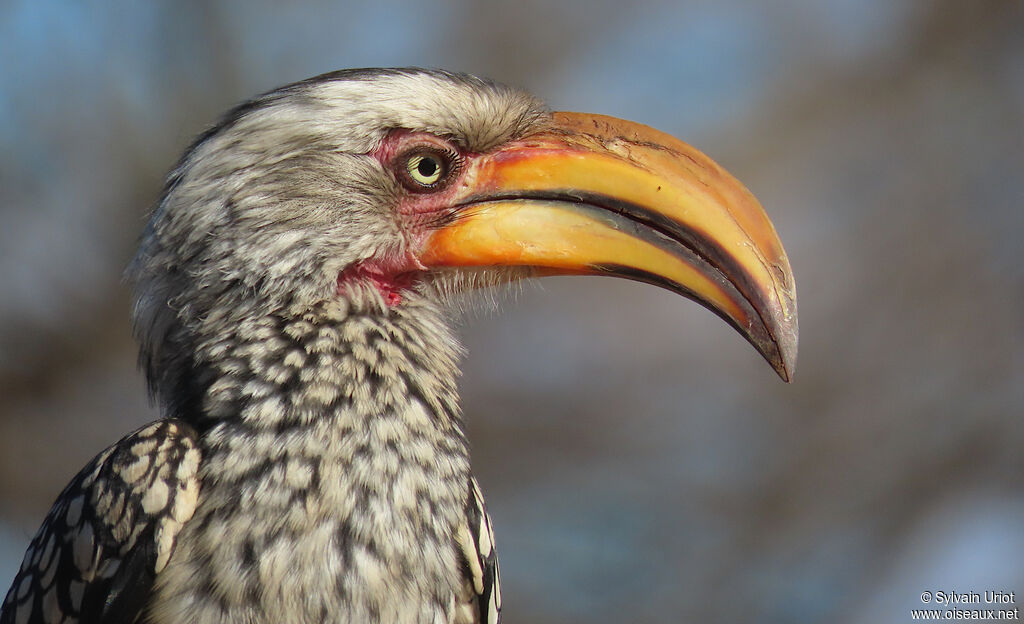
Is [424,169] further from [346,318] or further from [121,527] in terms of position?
[121,527]

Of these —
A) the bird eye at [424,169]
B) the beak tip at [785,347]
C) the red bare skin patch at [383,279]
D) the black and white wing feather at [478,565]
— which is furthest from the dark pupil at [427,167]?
the beak tip at [785,347]

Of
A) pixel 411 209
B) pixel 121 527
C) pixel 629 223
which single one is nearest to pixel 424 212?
pixel 411 209

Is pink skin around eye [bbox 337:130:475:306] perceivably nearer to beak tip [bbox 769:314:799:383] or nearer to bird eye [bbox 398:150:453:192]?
bird eye [bbox 398:150:453:192]

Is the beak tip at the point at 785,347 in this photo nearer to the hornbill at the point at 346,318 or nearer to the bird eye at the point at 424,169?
the hornbill at the point at 346,318

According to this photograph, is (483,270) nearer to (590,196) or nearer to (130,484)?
(590,196)

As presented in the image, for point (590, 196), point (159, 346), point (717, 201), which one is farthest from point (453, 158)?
point (159, 346)

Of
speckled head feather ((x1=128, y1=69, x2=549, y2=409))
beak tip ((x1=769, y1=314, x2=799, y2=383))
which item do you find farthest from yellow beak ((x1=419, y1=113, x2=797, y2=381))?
speckled head feather ((x1=128, y1=69, x2=549, y2=409))
